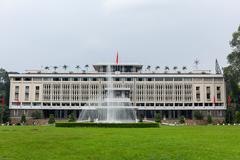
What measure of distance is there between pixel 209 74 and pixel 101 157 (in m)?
96.9

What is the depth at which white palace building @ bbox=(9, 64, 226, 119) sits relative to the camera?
105 meters

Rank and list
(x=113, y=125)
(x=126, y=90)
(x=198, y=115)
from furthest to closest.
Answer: (x=126, y=90)
(x=198, y=115)
(x=113, y=125)

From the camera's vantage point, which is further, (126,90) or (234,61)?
(126,90)

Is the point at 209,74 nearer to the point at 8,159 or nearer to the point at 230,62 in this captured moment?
the point at 230,62

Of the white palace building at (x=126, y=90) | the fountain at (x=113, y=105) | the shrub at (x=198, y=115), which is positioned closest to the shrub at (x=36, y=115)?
the white palace building at (x=126, y=90)

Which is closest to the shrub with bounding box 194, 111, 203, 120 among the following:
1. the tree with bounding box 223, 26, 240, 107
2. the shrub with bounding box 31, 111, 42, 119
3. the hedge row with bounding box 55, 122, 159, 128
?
the tree with bounding box 223, 26, 240, 107

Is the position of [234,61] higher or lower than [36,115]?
higher

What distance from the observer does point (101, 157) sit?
47.7 ft

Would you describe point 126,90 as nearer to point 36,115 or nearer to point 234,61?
point 36,115

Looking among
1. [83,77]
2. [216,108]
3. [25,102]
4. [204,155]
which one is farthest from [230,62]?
[204,155]

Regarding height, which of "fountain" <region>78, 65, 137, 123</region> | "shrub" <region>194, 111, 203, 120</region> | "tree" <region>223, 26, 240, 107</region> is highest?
"tree" <region>223, 26, 240, 107</region>

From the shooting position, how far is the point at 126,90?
10506 centimetres

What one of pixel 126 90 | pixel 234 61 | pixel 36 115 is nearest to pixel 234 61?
pixel 234 61

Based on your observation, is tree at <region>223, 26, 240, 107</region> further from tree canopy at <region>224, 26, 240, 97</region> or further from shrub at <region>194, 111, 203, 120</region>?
shrub at <region>194, 111, 203, 120</region>
